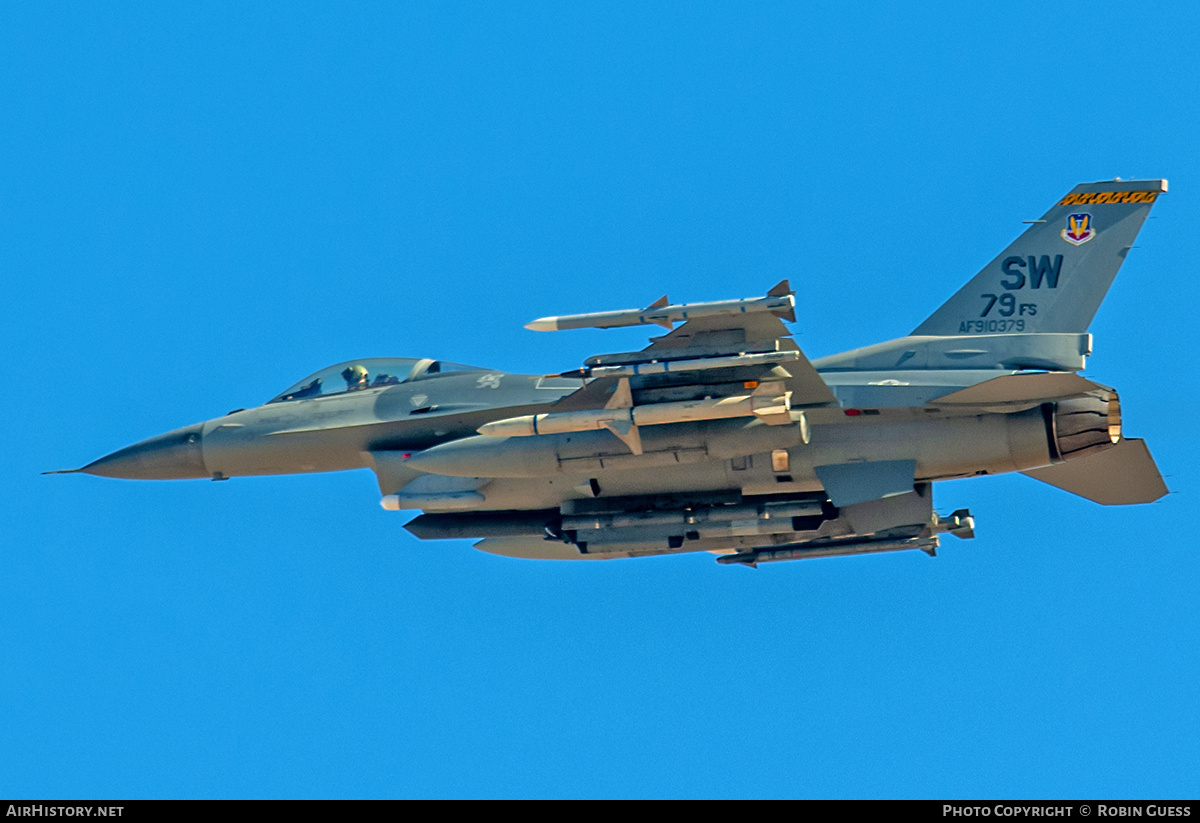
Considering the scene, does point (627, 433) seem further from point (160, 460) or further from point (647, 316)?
point (160, 460)

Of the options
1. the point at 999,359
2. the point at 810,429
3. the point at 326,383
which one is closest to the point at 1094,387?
the point at 999,359

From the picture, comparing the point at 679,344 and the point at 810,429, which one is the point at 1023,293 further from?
the point at 679,344

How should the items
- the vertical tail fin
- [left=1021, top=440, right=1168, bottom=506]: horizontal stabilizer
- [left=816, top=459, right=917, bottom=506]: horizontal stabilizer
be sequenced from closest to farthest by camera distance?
1. [left=816, top=459, right=917, bottom=506]: horizontal stabilizer
2. the vertical tail fin
3. [left=1021, top=440, right=1168, bottom=506]: horizontal stabilizer

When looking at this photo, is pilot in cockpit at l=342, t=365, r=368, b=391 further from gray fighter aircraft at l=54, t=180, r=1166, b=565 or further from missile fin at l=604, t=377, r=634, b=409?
missile fin at l=604, t=377, r=634, b=409

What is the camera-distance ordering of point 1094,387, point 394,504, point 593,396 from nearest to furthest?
point 1094,387 < point 593,396 < point 394,504

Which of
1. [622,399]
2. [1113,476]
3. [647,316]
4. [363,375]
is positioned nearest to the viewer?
[647,316]

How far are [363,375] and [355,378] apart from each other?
0.10 metres

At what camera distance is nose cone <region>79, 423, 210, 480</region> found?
745 inches

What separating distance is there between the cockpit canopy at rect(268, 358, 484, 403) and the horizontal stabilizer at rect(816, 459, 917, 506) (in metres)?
4.45

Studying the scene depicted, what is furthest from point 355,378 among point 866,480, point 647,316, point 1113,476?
point 1113,476

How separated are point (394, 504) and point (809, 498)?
4.62 m

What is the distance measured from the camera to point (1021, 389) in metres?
15.7

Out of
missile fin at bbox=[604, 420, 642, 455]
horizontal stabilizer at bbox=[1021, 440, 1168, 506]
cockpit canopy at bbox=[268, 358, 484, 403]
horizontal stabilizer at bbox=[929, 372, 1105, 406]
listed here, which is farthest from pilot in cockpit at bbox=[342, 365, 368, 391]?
horizontal stabilizer at bbox=[1021, 440, 1168, 506]

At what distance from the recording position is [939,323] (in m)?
17.4
